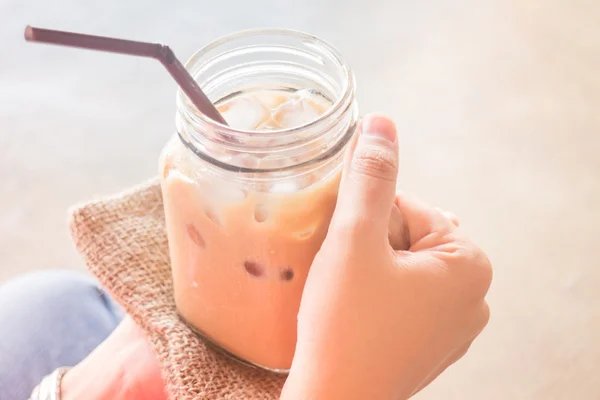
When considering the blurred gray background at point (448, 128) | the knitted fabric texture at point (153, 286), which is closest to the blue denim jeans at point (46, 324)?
the knitted fabric texture at point (153, 286)

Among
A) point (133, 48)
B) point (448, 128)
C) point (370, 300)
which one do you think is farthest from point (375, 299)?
point (448, 128)

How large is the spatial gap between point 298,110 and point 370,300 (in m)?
0.16

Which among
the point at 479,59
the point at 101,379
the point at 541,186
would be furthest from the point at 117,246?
the point at 479,59

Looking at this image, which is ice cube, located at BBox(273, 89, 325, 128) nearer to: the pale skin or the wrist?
the pale skin

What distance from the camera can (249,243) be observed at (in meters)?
0.43

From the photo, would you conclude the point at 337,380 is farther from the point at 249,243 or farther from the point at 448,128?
the point at 448,128

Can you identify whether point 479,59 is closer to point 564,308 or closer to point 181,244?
point 564,308

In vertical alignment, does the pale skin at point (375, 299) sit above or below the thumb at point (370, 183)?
below

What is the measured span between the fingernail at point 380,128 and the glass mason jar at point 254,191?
18mm

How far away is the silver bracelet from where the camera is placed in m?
0.57

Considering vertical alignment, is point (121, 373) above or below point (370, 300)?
below

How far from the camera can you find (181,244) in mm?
470

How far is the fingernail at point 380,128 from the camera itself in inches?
16.2

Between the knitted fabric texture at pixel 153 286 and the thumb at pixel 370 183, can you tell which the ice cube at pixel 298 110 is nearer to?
the thumb at pixel 370 183
